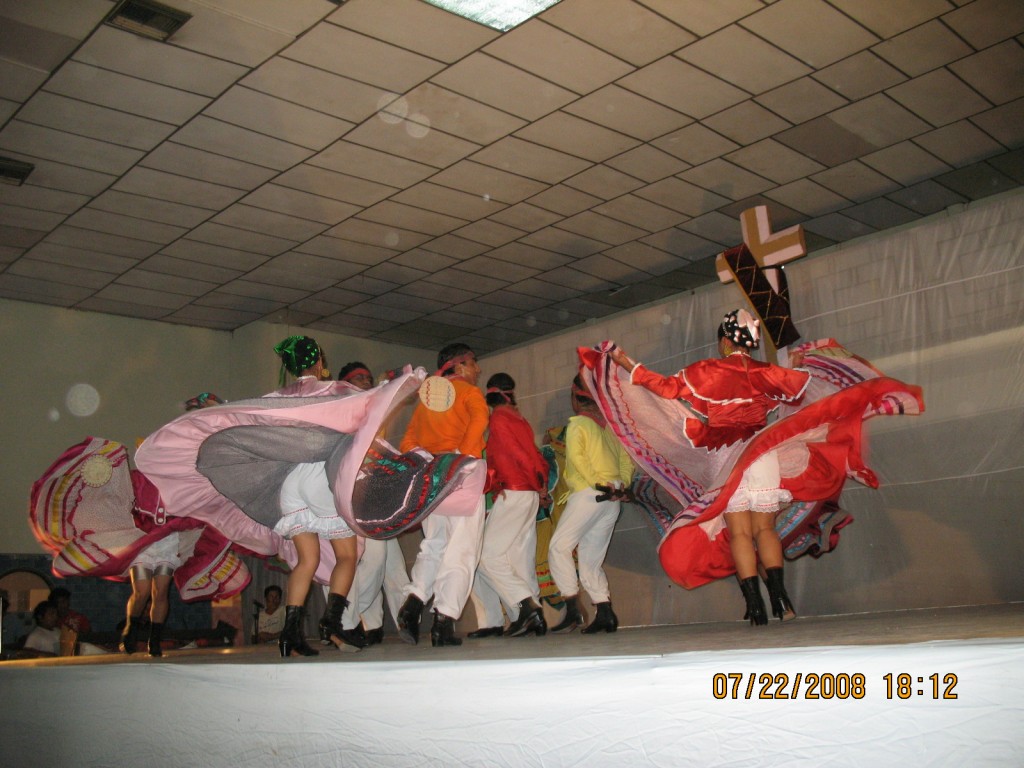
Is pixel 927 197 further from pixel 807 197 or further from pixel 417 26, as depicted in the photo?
pixel 417 26

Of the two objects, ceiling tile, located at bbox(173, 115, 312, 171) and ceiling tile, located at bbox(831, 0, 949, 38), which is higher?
ceiling tile, located at bbox(831, 0, 949, 38)

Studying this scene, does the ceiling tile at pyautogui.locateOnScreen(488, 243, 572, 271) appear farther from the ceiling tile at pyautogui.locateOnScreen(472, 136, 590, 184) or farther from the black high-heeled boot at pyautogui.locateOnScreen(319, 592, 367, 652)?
the black high-heeled boot at pyautogui.locateOnScreen(319, 592, 367, 652)

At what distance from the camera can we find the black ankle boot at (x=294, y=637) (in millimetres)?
3260

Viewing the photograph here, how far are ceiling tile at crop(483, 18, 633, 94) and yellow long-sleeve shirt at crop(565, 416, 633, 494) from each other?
201 cm

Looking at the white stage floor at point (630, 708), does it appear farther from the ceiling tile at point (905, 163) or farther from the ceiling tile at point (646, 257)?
the ceiling tile at point (646, 257)

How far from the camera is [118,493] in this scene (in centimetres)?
504

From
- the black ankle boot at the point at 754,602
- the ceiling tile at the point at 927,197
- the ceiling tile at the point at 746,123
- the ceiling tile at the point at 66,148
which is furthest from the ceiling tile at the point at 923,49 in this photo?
the ceiling tile at the point at 66,148

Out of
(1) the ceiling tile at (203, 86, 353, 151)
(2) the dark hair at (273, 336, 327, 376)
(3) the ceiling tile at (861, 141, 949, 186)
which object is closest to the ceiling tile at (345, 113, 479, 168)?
(1) the ceiling tile at (203, 86, 353, 151)

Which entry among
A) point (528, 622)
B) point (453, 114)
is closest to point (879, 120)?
point (453, 114)

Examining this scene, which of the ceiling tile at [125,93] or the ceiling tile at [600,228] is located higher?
the ceiling tile at [125,93]

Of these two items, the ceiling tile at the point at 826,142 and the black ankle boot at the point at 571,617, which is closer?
the black ankle boot at the point at 571,617

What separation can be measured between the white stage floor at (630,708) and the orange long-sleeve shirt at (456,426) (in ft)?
5.39

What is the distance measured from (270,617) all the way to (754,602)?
17.6 ft

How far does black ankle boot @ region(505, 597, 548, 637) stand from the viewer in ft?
13.3
